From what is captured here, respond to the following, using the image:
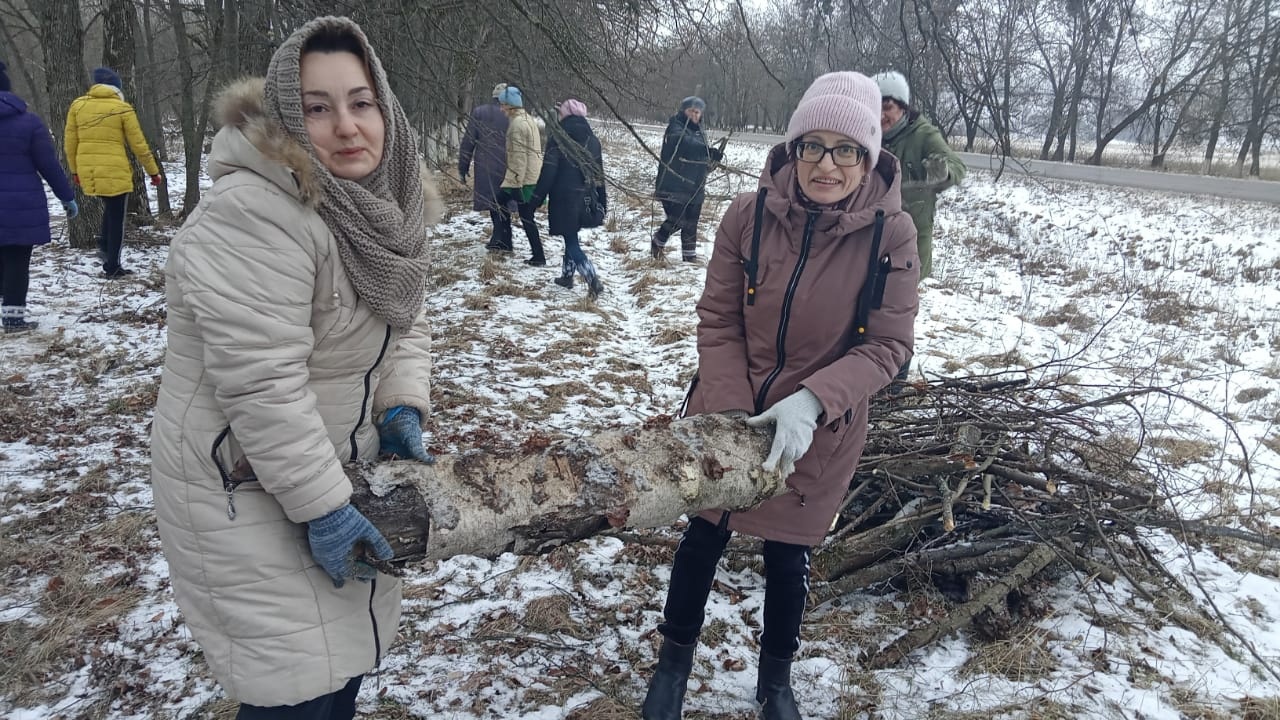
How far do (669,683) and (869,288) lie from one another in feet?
4.68

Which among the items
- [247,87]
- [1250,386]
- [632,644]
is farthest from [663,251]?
[247,87]

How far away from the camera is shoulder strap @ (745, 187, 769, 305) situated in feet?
6.59

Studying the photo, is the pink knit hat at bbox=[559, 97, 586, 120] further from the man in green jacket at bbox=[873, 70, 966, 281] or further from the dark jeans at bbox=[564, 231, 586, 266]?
the man in green jacket at bbox=[873, 70, 966, 281]

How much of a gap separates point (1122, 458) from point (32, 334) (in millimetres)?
7511

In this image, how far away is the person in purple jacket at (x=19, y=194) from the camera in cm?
512

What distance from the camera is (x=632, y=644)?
2582mm

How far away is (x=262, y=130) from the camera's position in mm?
1273

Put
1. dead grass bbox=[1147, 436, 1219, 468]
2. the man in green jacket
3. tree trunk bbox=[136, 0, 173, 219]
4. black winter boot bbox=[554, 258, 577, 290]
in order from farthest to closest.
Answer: tree trunk bbox=[136, 0, 173, 219], black winter boot bbox=[554, 258, 577, 290], the man in green jacket, dead grass bbox=[1147, 436, 1219, 468]

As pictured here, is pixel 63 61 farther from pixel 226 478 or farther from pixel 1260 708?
pixel 1260 708

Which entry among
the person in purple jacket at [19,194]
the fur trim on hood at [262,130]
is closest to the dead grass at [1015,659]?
the fur trim on hood at [262,130]

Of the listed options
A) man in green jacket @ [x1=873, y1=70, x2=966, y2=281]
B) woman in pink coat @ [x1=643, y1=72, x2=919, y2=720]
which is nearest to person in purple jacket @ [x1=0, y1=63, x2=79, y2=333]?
woman in pink coat @ [x1=643, y1=72, x2=919, y2=720]

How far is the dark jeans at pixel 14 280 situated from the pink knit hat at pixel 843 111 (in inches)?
243

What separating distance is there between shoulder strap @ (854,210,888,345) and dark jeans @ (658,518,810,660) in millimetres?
689

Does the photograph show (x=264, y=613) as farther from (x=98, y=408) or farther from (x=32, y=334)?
(x=32, y=334)
